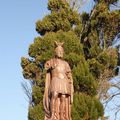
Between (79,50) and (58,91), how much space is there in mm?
11031

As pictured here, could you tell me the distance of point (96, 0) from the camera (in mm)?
26234

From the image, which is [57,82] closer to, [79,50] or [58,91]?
[58,91]

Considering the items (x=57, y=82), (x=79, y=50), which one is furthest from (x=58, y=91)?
(x=79, y=50)

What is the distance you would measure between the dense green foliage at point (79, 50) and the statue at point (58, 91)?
802 centimetres

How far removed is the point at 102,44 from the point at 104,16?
5.05ft

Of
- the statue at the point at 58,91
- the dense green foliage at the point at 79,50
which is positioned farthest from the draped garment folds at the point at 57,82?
the dense green foliage at the point at 79,50

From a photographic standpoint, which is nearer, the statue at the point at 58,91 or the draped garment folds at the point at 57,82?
the statue at the point at 58,91

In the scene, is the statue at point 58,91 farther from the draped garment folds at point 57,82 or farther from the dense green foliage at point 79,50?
the dense green foliage at point 79,50

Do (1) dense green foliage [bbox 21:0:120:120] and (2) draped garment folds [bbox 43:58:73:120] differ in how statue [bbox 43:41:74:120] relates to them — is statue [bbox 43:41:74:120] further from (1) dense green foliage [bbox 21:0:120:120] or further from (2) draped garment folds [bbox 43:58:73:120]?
(1) dense green foliage [bbox 21:0:120:120]

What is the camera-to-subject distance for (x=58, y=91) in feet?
38.6

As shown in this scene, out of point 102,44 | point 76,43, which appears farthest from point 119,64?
point 76,43

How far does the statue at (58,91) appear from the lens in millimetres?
11665

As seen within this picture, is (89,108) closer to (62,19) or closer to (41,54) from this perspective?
(41,54)

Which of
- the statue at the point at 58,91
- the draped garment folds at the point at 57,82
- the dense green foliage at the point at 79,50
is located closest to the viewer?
the statue at the point at 58,91
